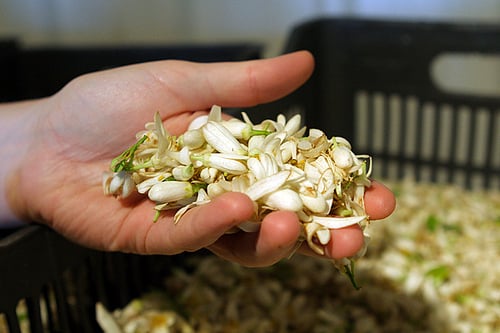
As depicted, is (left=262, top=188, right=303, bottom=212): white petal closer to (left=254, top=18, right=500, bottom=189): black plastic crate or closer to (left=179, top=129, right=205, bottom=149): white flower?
(left=179, top=129, right=205, bottom=149): white flower

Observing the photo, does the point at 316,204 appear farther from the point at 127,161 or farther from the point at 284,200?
the point at 127,161

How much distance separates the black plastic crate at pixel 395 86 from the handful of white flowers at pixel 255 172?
0.48 m

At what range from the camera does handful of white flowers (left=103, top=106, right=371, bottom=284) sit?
0.55 metres

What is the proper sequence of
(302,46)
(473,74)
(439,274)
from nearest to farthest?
(439,274) → (302,46) → (473,74)

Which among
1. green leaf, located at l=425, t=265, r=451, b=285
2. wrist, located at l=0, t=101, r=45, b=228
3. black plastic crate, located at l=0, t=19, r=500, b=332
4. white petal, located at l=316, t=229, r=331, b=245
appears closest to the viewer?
white petal, located at l=316, t=229, r=331, b=245

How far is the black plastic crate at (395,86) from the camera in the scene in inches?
44.9

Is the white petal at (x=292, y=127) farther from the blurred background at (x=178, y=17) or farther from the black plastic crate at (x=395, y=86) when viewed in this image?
the blurred background at (x=178, y=17)

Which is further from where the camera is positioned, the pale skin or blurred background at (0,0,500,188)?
blurred background at (0,0,500,188)

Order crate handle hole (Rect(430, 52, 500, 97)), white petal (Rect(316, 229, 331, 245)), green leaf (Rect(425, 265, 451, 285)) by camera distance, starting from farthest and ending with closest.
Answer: crate handle hole (Rect(430, 52, 500, 97))
green leaf (Rect(425, 265, 451, 285))
white petal (Rect(316, 229, 331, 245))

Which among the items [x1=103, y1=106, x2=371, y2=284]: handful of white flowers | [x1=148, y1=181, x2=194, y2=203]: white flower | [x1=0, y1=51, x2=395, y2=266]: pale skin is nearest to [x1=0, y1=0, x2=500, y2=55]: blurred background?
[x1=0, y1=51, x2=395, y2=266]: pale skin

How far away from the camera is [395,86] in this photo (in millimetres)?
1204

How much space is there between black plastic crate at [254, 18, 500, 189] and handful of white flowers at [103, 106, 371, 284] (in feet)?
1.57

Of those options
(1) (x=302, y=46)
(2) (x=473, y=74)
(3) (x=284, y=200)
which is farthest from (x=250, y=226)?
(2) (x=473, y=74)

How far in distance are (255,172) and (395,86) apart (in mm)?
696
